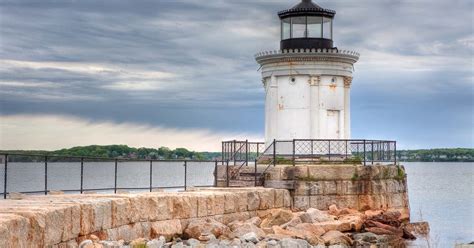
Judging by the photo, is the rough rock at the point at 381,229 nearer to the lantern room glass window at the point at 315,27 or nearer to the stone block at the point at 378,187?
the stone block at the point at 378,187

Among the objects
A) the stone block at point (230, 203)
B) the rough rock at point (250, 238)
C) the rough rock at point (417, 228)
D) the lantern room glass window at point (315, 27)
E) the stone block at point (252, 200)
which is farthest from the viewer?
the lantern room glass window at point (315, 27)

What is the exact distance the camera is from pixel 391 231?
18688 millimetres

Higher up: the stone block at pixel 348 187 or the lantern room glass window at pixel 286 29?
the lantern room glass window at pixel 286 29

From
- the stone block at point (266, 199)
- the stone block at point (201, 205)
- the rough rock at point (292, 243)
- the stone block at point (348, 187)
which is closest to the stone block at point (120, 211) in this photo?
the stone block at point (201, 205)

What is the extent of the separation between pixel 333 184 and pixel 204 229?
5253 mm

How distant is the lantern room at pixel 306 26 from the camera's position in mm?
22406

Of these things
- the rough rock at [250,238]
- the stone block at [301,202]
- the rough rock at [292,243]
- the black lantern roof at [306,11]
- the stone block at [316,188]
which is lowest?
the rough rock at [292,243]

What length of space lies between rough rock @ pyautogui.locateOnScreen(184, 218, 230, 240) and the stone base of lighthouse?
4.01m

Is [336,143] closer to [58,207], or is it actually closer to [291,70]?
A: [291,70]

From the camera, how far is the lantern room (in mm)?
22406

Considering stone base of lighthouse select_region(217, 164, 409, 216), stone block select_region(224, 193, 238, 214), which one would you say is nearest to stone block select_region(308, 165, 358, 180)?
stone base of lighthouse select_region(217, 164, 409, 216)

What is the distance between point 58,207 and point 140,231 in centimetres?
318

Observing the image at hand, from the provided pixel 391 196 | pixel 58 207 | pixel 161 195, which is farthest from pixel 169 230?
pixel 391 196

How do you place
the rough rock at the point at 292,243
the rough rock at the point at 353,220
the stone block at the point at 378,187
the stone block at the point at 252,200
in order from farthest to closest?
the stone block at the point at 378,187
the rough rock at the point at 353,220
the stone block at the point at 252,200
the rough rock at the point at 292,243
